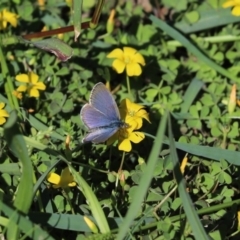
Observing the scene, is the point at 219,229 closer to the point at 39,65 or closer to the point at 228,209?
the point at 228,209

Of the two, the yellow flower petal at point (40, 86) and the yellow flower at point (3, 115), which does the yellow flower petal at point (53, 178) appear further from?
the yellow flower petal at point (40, 86)

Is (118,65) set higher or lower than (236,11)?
lower

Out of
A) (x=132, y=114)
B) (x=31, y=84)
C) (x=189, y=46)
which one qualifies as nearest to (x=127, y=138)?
(x=132, y=114)

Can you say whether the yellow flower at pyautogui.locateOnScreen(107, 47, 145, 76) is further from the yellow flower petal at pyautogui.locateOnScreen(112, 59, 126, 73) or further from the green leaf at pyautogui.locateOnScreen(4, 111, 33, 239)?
the green leaf at pyautogui.locateOnScreen(4, 111, 33, 239)

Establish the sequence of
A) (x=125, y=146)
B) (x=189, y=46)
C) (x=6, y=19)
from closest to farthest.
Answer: (x=125, y=146) → (x=6, y=19) → (x=189, y=46)

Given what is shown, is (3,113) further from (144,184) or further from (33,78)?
(144,184)

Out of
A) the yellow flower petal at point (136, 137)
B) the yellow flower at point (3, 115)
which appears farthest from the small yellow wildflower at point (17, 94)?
the yellow flower petal at point (136, 137)

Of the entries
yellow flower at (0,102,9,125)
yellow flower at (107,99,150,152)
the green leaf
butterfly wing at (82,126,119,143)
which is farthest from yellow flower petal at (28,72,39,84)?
the green leaf
